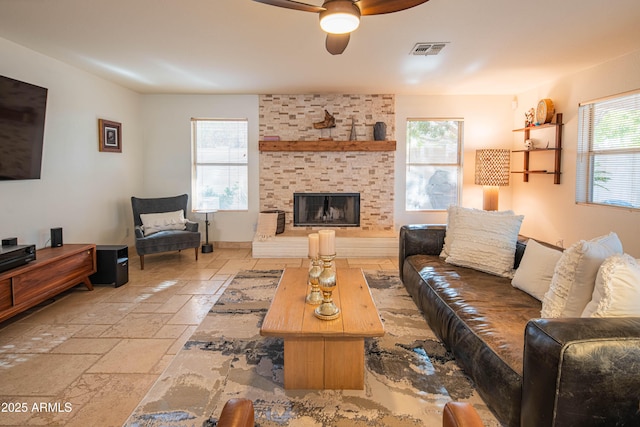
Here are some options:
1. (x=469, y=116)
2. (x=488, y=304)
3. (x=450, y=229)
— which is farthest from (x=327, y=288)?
(x=469, y=116)

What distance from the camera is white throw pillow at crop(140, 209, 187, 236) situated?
4969mm

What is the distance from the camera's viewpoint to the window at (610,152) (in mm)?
3721

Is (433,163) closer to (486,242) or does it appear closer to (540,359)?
(486,242)

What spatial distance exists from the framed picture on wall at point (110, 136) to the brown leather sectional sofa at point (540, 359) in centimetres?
449

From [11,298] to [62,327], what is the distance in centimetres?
42

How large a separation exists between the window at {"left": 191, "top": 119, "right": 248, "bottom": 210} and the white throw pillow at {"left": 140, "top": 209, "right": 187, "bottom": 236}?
0.80m

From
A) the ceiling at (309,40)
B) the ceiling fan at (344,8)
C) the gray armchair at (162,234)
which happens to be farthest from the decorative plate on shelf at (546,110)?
the gray armchair at (162,234)

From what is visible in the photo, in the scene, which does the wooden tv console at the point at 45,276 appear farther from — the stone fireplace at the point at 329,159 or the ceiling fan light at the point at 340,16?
the ceiling fan light at the point at 340,16

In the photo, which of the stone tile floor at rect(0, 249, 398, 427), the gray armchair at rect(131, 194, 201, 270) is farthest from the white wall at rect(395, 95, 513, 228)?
the stone tile floor at rect(0, 249, 398, 427)

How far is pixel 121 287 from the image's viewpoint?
400cm

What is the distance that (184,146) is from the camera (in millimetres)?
5926

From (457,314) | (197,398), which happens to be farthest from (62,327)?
(457,314)

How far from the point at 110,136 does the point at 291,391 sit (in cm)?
437

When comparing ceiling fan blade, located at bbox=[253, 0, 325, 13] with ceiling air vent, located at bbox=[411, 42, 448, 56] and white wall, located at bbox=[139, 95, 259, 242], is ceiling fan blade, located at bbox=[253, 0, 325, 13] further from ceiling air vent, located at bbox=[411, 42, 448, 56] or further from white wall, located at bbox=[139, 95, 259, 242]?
A: white wall, located at bbox=[139, 95, 259, 242]
